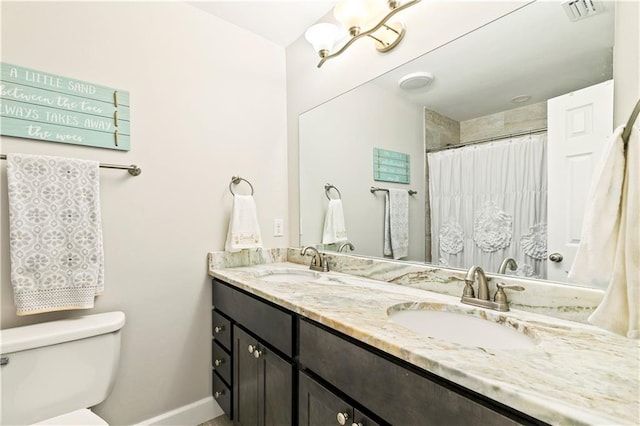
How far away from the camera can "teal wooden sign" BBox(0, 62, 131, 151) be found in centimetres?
120

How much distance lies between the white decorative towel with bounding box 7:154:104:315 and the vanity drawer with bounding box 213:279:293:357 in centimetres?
56

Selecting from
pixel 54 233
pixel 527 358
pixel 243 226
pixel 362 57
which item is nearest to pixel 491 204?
pixel 527 358

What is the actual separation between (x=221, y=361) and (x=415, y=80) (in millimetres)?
1749

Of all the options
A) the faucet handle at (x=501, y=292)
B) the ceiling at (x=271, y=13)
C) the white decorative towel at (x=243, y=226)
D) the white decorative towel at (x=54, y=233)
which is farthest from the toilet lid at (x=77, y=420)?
the ceiling at (x=271, y=13)

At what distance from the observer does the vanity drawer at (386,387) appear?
1.89 ft

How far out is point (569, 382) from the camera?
0.53 meters

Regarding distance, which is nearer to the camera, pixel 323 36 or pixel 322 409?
pixel 322 409

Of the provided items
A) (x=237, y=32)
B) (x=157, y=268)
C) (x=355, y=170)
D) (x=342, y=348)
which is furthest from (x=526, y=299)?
(x=237, y=32)

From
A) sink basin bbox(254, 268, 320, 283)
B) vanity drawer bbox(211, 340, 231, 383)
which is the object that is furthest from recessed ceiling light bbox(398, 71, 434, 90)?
vanity drawer bbox(211, 340, 231, 383)

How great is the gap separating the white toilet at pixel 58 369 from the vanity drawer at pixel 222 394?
534 millimetres

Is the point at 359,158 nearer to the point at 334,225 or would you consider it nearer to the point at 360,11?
the point at 334,225

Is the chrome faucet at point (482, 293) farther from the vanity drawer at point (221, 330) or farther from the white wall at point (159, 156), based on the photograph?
the white wall at point (159, 156)

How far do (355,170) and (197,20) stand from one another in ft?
4.15

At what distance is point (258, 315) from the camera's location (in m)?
1.25
